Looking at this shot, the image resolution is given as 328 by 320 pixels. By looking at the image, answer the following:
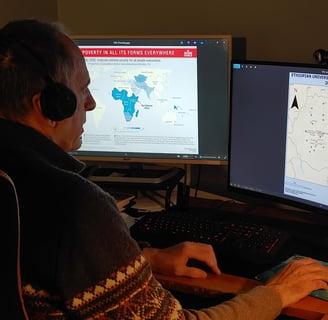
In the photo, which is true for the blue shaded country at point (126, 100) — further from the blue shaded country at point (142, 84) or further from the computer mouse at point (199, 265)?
the computer mouse at point (199, 265)

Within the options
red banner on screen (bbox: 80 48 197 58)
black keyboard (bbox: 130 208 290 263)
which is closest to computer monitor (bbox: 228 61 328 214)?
black keyboard (bbox: 130 208 290 263)

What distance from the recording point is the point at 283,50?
189 centimetres

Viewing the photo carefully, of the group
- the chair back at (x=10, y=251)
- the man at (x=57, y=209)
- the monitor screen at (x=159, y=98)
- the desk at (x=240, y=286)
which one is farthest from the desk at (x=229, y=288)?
the monitor screen at (x=159, y=98)

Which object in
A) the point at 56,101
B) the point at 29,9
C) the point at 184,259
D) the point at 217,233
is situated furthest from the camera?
the point at 29,9

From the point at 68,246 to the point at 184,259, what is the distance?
1.79ft

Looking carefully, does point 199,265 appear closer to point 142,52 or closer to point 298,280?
point 298,280

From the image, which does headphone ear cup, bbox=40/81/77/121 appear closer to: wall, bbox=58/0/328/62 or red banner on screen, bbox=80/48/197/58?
red banner on screen, bbox=80/48/197/58

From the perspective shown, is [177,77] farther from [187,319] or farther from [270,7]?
[187,319]

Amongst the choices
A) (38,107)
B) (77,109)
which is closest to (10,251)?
(38,107)

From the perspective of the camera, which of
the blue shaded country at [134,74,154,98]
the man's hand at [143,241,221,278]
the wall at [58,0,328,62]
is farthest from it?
the blue shaded country at [134,74,154,98]

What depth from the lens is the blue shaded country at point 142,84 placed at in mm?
1968

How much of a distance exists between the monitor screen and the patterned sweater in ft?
3.09

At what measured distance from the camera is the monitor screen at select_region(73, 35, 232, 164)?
74.6 inches

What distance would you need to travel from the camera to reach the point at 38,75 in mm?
1011
